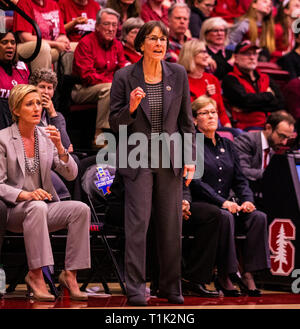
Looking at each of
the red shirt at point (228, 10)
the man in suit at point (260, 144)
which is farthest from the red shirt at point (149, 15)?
the man in suit at point (260, 144)

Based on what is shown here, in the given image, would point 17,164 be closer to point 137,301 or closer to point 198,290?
point 137,301

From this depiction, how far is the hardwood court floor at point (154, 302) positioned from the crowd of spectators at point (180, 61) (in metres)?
0.28

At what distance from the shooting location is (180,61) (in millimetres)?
7148

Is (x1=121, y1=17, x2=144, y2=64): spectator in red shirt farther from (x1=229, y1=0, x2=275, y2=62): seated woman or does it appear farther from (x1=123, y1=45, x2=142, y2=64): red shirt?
(x1=229, y1=0, x2=275, y2=62): seated woman

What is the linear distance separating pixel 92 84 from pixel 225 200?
1794 millimetres

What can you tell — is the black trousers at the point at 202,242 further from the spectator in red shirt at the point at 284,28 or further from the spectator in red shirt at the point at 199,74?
the spectator in red shirt at the point at 284,28

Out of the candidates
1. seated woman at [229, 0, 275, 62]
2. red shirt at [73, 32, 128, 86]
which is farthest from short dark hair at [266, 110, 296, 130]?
seated woman at [229, 0, 275, 62]

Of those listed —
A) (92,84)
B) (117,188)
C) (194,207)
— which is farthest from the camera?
(92,84)

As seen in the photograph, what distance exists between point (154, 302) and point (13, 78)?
209cm

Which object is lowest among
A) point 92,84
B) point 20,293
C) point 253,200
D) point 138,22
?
point 20,293

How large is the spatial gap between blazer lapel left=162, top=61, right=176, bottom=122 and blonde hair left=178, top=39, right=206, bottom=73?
235 cm
